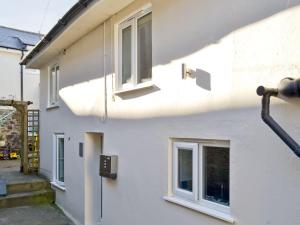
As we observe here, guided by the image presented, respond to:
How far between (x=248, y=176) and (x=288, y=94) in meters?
1.12

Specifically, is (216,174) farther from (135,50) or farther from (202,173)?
(135,50)

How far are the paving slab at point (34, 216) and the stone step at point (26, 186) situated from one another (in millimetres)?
905

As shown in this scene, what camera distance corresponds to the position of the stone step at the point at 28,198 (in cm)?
1080

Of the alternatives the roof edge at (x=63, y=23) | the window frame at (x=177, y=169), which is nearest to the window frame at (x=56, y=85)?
the roof edge at (x=63, y=23)

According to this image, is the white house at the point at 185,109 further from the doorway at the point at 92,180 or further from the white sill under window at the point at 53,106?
the white sill under window at the point at 53,106

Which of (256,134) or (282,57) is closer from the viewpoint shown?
(282,57)

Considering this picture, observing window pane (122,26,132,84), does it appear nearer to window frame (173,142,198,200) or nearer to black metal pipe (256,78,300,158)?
window frame (173,142,198,200)

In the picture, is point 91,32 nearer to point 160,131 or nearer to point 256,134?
point 160,131

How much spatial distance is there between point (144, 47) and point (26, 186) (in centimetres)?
787

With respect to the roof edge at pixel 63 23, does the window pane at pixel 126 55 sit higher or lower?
lower

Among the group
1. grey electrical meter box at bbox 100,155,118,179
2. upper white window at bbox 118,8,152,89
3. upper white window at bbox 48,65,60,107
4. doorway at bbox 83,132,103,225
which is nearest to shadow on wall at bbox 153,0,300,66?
upper white window at bbox 118,8,152,89

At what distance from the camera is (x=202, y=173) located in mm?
4816

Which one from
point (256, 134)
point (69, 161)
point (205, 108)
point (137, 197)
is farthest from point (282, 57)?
point (69, 161)

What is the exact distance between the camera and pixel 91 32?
28.5 feet
